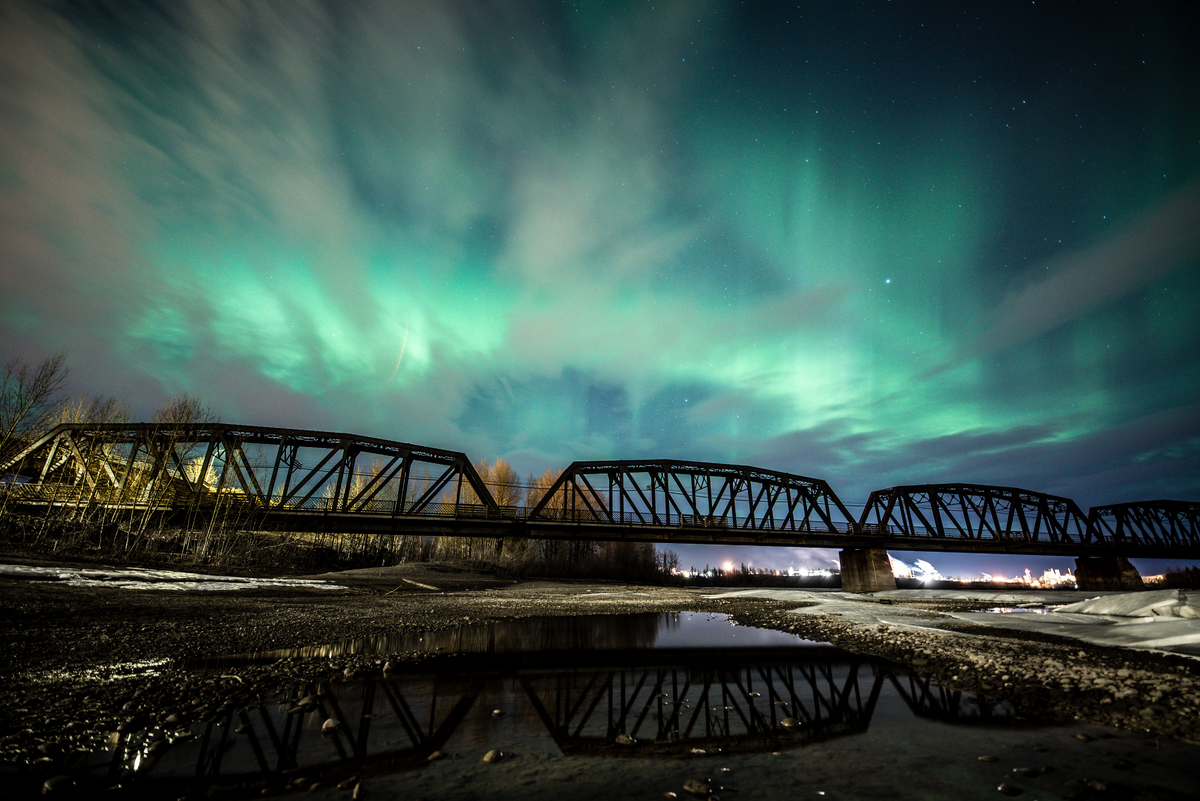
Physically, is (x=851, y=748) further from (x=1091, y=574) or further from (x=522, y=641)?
(x=1091, y=574)

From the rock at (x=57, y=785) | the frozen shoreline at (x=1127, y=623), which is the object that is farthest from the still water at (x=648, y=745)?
the frozen shoreline at (x=1127, y=623)

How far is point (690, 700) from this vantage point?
465cm

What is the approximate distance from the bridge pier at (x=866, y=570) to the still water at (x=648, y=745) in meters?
42.0

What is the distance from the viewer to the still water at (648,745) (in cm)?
269

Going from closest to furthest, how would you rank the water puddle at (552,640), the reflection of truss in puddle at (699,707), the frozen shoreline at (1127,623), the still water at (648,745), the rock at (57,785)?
the rock at (57,785) < the still water at (648,745) < the reflection of truss in puddle at (699,707) < the water puddle at (552,640) < the frozen shoreline at (1127,623)

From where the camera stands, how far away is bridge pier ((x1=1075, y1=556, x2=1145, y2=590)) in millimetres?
50594

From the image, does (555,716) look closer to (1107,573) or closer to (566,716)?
(566,716)

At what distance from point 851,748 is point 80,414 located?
45.5 meters

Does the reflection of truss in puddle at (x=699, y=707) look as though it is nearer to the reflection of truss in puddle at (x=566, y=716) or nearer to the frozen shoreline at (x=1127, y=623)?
the reflection of truss in puddle at (x=566, y=716)


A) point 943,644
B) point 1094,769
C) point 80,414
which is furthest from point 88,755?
point 80,414

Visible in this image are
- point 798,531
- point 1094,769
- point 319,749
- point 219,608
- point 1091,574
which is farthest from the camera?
point 1091,574

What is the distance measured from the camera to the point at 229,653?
605 centimetres

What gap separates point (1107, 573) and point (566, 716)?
79235mm

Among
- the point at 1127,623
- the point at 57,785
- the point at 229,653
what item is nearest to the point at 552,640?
the point at 229,653
